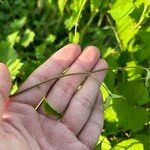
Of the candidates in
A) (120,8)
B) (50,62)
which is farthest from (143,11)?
(50,62)

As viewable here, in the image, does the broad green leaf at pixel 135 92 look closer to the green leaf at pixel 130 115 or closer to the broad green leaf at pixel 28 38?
the green leaf at pixel 130 115

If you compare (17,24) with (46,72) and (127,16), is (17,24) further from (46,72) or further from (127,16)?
(46,72)

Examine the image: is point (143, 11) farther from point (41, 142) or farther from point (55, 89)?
point (41, 142)

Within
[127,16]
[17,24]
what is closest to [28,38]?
[17,24]

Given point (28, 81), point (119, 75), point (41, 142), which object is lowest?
point (119, 75)

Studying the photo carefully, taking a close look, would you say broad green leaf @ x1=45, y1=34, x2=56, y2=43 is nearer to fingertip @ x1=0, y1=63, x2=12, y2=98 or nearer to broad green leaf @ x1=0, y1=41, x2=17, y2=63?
broad green leaf @ x1=0, y1=41, x2=17, y2=63

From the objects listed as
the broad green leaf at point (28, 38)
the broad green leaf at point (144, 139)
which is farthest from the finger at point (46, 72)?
the broad green leaf at point (28, 38)

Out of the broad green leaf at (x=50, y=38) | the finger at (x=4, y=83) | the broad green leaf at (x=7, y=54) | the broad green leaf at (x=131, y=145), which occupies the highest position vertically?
the finger at (x=4, y=83)
